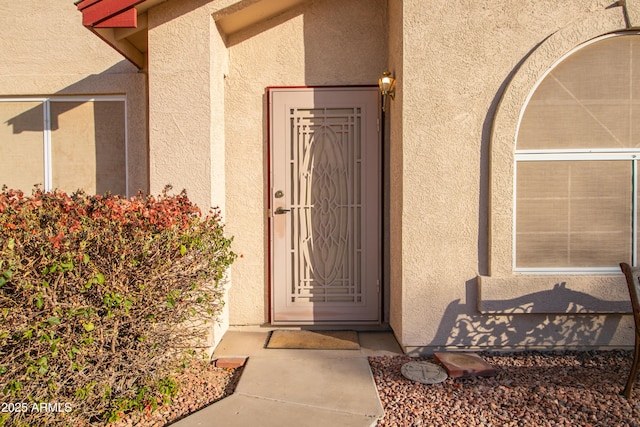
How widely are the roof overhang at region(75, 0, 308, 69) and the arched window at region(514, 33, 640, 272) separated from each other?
297 centimetres

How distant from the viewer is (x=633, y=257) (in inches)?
175

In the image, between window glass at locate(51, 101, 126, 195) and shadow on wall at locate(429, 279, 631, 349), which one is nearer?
shadow on wall at locate(429, 279, 631, 349)

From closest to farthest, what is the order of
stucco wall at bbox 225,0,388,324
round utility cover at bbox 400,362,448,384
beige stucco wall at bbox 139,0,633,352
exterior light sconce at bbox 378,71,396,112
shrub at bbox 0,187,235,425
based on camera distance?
shrub at bbox 0,187,235,425 → round utility cover at bbox 400,362,448,384 → beige stucco wall at bbox 139,0,633,352 → exterior light sconce at bbox 378,71,396,112 → stucco wall at bbox 225,0,388,324

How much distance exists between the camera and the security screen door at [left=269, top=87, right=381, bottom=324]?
510 cm

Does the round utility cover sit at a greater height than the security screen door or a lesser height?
lesser

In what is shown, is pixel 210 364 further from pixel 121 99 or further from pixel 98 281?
pixel 121 99

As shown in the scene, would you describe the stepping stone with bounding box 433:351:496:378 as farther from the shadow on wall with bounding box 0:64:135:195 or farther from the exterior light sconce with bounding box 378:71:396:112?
the shadow on wall with bounding box 0:64:135:195

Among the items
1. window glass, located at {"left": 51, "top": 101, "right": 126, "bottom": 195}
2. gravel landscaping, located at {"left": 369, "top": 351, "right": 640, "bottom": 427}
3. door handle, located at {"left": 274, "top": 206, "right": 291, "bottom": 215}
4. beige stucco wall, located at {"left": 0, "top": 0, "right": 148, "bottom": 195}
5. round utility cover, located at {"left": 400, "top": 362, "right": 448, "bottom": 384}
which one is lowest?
gravel landscaping, located at {"left": 369, "top": 351, "right": 640, "bottom": 427}

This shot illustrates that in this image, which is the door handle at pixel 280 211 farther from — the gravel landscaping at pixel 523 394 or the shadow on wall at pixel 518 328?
the shadow on wall at pixel 518 328

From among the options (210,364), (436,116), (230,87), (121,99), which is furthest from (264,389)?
(121,99)

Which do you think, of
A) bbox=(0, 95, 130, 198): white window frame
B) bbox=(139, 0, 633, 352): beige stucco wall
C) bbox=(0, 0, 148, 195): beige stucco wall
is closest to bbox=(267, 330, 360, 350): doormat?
bbox=(139, 0, 633, 352): beige stucco wall

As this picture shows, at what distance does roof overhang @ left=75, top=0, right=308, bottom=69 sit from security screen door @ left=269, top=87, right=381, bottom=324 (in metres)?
0.85

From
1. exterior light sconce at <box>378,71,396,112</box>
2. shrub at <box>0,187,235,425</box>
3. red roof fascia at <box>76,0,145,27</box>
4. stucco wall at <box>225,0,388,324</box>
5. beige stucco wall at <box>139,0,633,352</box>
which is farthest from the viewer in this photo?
stucco wall at <box>225,0,388,324</box>

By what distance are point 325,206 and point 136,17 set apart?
2747mm
